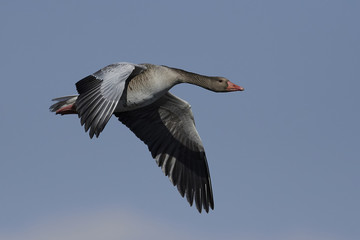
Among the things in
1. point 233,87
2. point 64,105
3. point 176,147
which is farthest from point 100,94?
point 176,147

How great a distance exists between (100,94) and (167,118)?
349 cm

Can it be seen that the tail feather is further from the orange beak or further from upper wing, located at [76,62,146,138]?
the orange beak

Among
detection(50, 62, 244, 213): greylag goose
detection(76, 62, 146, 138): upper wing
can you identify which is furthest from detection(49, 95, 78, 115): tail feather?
detection(76, 62, 146, 138): upper wing

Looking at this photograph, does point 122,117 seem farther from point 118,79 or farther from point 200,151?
point 118,79

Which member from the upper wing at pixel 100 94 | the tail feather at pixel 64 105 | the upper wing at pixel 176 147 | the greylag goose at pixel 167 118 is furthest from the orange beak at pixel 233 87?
the tail feather at pixel 64 105

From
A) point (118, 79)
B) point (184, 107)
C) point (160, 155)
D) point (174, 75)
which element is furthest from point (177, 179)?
point (118, 79)

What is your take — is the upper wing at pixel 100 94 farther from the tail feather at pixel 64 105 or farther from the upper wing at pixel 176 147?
the upper wing at pixel 176 147

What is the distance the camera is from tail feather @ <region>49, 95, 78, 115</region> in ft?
46.3

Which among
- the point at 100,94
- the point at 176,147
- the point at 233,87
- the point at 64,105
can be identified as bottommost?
the point at 176,147

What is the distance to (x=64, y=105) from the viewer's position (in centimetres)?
1512

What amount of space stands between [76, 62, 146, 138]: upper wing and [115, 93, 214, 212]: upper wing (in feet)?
9.13

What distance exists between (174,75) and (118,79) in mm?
1696

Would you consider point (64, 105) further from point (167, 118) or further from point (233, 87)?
point (233, 87)

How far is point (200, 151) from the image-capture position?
1535 cm
